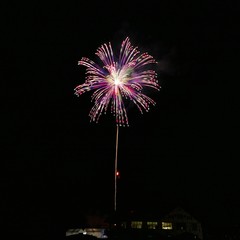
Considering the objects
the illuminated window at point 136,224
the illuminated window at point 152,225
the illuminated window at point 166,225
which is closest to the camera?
the illuminated window at point 166,225

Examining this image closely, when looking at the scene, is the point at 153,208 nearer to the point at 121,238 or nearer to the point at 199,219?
the point at 199,219

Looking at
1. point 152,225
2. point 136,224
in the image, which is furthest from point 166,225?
point 136,224

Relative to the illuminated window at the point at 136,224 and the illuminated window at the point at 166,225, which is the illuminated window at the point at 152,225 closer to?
the illuminated window at the point at 166,225

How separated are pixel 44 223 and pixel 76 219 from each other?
1198 inches

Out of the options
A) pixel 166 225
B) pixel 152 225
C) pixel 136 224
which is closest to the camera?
pixel 166 225

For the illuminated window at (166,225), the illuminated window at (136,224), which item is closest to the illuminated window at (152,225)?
the illuminated window at (166,225)

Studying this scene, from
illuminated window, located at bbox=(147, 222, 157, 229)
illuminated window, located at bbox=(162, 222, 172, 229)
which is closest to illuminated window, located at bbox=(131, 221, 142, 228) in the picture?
illuminated window, located at bbox=(147, 222, 157, 229)

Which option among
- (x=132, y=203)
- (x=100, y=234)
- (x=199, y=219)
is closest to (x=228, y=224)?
(x=199, y=219)

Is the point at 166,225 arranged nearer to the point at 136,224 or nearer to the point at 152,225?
the point at 152,225

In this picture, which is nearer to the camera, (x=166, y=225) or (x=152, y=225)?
(x=166, y=225)

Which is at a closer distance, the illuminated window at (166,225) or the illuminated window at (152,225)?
the illuminated window at (166,225)

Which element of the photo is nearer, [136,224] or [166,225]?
[166,225]

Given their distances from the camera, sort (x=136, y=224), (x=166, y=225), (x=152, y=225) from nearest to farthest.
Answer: (x=166, y=225)
(x=152, y=225)
(x=136, y=224)

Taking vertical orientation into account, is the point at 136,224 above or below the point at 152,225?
above
